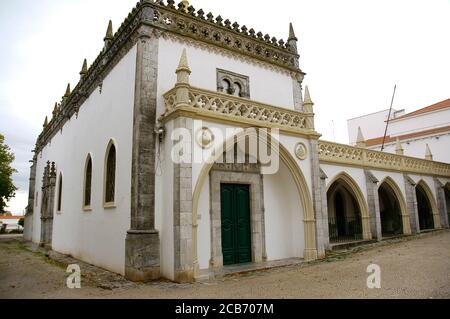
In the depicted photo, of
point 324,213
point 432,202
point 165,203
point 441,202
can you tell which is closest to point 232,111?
point 165,203

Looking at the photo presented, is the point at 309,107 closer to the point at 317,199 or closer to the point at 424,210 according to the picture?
the point at 317,199

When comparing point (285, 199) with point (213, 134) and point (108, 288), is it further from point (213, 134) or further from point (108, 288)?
point (108, 288)

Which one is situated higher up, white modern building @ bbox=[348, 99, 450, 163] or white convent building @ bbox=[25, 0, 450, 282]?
white modern building @ bbox=[348, 99, 450, 163]

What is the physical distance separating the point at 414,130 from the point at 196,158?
998 inches

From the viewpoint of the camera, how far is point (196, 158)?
26.7 ft

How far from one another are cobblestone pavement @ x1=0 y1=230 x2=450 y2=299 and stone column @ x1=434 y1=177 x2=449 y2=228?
928 cm

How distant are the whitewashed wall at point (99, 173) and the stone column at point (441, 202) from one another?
56.3ft

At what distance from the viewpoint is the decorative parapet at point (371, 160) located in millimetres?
12898

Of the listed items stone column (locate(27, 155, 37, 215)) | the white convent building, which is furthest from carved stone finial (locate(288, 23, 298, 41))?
stone column (locate(27, 155, 37, 215))

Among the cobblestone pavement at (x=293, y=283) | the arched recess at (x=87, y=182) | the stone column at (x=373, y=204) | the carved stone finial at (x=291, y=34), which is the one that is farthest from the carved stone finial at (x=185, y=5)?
the stone column at (x=373, y=204)

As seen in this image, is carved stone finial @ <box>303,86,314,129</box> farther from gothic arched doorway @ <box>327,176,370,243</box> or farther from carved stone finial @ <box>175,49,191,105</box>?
gothic arched doorway @ <box>327,176,370,243</box>

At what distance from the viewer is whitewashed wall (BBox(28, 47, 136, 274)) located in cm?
929

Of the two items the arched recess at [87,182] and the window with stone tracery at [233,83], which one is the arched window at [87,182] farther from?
the window with stone tracery at [233,83]
